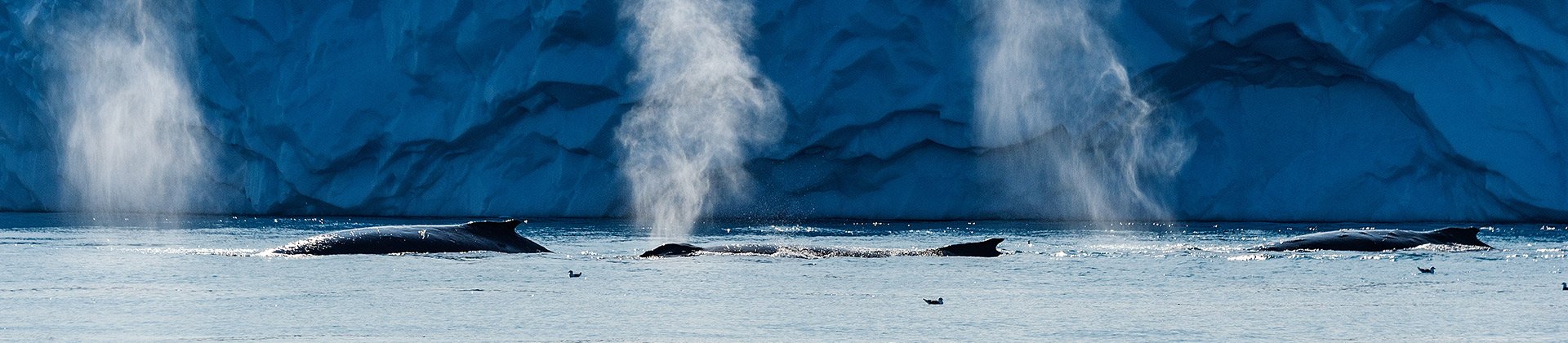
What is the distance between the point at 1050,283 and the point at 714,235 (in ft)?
42.4

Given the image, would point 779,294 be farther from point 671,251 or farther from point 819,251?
point 819,251

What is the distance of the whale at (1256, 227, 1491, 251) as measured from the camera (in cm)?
2147

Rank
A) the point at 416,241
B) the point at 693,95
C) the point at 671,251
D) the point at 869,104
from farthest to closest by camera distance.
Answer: the point at 693,95
the point at 869,104
the point at 416,241
the point at 671,251

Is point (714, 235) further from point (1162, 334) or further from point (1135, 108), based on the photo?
point (1162, 334)

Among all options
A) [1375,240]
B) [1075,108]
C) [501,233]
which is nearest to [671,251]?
[501,233]

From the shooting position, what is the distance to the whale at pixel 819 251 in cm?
1917

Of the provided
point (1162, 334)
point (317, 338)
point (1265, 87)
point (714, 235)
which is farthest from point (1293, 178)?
point (317, 338)

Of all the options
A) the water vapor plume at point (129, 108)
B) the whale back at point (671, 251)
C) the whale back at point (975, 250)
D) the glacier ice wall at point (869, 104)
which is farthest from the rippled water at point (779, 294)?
the water vapor plume at point (129, 108)

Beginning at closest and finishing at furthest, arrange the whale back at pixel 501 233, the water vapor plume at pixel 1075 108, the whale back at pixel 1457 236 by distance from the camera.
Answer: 1. the whale back at pixel 501 233
2. the whale back at pixel 1457 236
3. the water vapor plume at pixel 1075 108

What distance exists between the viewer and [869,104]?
109ft

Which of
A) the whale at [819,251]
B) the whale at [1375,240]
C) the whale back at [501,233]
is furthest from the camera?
the whale at [1375,240]

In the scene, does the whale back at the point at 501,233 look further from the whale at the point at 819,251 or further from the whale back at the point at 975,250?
the whale back at the point at 975,250

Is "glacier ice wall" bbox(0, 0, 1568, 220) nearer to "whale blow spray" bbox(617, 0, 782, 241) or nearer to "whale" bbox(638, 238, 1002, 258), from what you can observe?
"whale blow spray" bbox(617, 0, 782, 241)

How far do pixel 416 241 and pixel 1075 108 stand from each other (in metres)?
16.3
